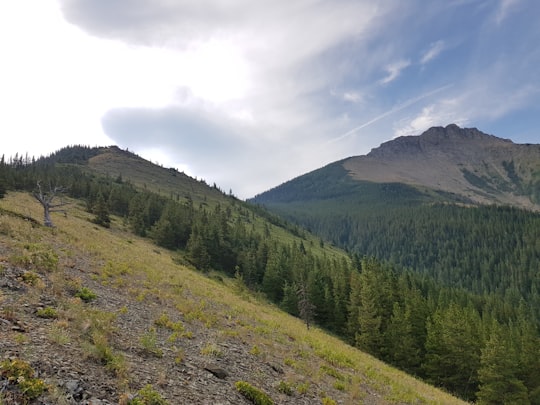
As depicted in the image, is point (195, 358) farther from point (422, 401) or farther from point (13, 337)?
point (422, 401)

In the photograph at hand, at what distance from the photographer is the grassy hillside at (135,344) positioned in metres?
10.5

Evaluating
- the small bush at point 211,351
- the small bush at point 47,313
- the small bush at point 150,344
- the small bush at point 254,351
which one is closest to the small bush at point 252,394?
the small bush at point 211,351

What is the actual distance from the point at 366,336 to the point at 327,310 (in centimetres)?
1701

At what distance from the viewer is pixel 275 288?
8256 cm

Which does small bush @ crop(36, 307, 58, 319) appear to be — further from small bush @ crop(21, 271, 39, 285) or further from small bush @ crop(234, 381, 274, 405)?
small bush @ crop(234, 381, 274, 405)

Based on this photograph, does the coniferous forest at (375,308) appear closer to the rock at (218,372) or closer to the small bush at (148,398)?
the rock at (218,372)

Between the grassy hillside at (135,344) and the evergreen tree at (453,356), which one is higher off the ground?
the grassy hillside at (135,344)

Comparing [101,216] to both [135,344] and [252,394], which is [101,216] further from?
[252,394]

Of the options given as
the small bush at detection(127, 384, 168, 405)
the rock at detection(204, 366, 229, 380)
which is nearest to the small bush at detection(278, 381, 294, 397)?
the rock at detection(204, 366, 229, 380)

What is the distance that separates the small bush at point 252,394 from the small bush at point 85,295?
9.33 meters

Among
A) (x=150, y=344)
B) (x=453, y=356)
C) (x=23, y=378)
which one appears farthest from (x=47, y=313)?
(x=453, y=356)

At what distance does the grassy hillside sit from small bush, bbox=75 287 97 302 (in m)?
0.06

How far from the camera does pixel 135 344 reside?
1452cm

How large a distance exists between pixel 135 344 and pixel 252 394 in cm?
506
